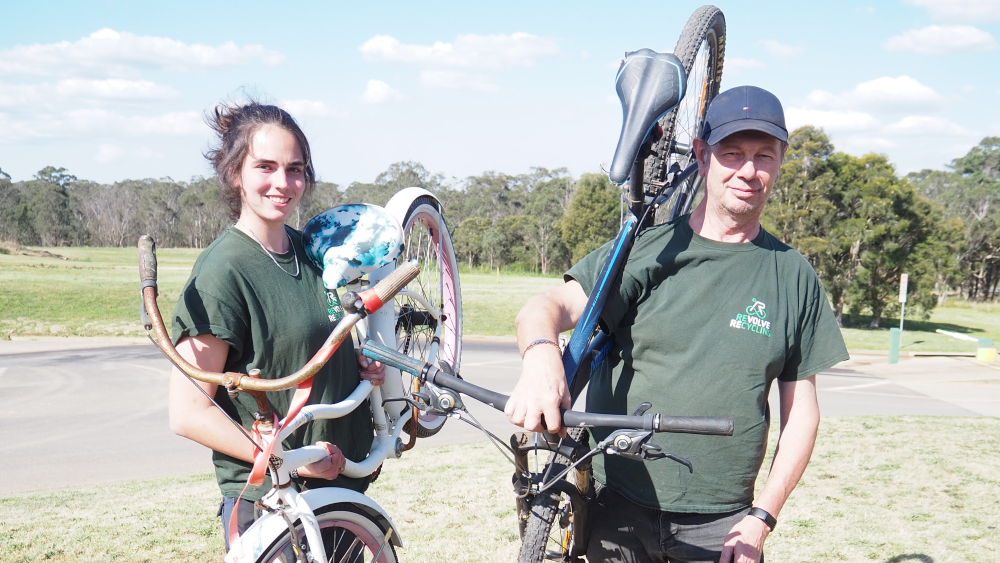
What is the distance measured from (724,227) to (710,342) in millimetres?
366

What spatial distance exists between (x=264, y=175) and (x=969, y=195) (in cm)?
7026

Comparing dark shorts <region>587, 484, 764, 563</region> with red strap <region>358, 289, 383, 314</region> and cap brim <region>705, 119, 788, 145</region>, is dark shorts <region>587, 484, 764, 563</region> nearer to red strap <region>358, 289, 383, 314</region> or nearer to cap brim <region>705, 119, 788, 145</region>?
red strap <region>358, 289, 383, 314</region>

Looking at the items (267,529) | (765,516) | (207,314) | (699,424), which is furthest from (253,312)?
(765,516)

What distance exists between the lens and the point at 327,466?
2475 mm

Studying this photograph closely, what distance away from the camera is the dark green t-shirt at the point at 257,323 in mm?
2248

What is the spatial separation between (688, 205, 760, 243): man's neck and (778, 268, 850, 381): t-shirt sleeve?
0.25 m

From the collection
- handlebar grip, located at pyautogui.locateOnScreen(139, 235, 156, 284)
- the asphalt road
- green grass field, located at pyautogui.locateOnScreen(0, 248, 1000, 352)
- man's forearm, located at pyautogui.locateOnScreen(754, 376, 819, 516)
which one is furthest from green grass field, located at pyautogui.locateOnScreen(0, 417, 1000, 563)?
green grass field, located at pyautogui.locateOnScreen(0, 248, 1000, 352)

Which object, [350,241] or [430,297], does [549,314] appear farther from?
[430,297]

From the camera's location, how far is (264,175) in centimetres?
248

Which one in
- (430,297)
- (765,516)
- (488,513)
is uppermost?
(430,297)

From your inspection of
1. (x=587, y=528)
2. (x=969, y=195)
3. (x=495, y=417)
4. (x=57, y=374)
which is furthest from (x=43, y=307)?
(x=969, y=195)

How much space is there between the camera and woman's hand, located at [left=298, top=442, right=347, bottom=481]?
2432mm

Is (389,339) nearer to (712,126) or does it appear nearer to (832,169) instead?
(712,126)

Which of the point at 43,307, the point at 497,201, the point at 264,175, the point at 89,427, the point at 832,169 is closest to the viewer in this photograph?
the point at 264,175
